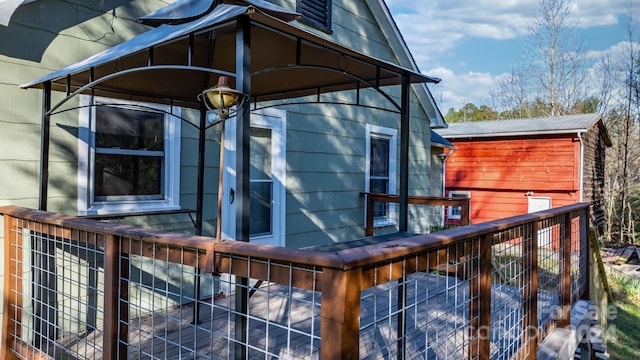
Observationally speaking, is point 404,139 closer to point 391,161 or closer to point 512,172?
point 391,161

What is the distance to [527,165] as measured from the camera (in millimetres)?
12406

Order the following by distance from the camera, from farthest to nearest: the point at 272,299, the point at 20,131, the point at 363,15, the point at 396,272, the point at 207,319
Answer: the point at 363,15 < the point at 272,299 < the point at 207,319 < the point at 20,131 < the point at 396,272

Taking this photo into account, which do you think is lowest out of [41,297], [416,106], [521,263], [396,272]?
[41,297]

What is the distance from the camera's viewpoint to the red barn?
11523 millimetres

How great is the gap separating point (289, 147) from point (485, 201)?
33.3ft

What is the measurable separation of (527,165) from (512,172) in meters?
0.47

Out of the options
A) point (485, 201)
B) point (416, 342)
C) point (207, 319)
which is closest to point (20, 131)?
point (207, 319)

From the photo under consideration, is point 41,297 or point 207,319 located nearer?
point 41,297

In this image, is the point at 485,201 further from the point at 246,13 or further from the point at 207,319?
the point at 246,13

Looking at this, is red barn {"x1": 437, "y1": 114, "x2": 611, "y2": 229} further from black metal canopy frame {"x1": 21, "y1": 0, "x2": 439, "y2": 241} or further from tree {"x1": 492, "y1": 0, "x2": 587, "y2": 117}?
black metal canopy frame {"x1": 21, "y1": 0, "x2": 439, "y2": 241}

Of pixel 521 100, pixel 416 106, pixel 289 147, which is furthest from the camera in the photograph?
→ pixel 521 100

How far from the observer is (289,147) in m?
5.16

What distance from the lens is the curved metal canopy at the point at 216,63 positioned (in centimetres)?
205

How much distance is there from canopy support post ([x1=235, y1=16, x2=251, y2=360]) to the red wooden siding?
11.9m
